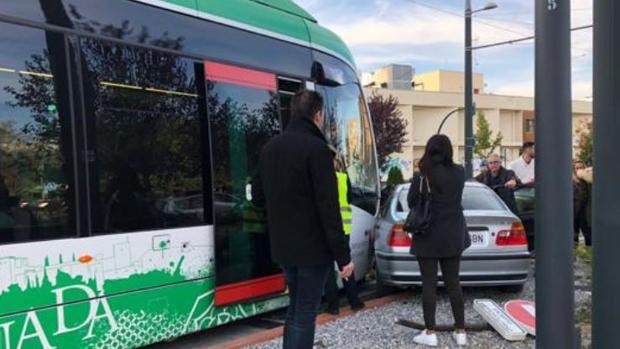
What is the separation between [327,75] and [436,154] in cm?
203

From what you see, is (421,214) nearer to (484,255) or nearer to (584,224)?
(484,255)

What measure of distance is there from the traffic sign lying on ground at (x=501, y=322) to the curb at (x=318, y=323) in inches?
52.2

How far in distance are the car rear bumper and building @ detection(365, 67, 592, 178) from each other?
47.0 metres

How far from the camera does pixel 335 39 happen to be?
715cm

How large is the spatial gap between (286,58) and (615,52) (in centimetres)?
323

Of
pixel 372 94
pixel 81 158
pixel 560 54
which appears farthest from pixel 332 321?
pixel 372 94

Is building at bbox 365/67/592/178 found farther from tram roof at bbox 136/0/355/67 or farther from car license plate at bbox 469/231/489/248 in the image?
car license plate at bbox 469/231/489/248

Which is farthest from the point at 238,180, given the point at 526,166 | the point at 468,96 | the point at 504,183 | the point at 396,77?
the point at 396,77

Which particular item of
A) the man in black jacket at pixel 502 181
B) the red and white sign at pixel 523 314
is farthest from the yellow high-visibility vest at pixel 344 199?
the man in black jacket at pixel 502 181

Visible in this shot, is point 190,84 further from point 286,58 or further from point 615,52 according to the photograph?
point 615,52

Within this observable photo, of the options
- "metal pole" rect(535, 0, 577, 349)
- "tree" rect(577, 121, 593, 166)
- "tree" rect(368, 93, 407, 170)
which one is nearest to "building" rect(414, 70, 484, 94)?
"tree" rect(577, 121, 593, 166)

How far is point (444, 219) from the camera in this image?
5.02m

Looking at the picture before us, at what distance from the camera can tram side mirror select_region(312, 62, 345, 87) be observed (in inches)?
255

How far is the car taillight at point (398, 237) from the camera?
658 cm
